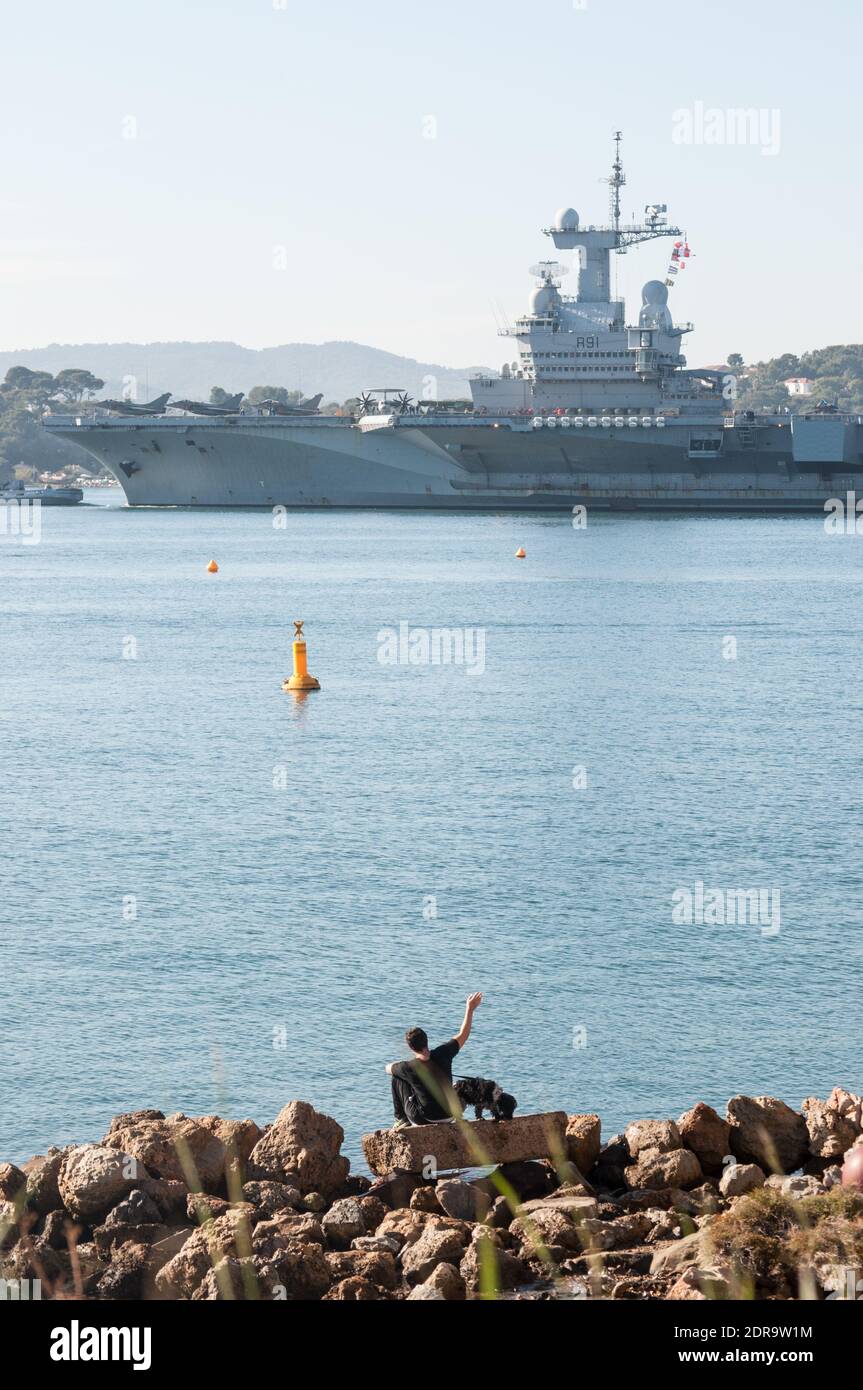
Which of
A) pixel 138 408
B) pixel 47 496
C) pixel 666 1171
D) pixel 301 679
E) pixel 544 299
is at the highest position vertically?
pixel 544 299

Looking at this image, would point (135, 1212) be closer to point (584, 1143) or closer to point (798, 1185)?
point (584, 1143)

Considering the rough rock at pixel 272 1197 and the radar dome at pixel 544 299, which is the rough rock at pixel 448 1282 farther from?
the radar dome at pixel 544 299

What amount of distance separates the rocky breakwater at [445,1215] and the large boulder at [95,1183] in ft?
0.04

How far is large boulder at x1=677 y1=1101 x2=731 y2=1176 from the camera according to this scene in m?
11.3

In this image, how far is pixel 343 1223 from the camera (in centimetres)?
1006

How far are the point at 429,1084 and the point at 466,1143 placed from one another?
41 cm

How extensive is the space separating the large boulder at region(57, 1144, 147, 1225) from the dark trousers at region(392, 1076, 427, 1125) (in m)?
1.68

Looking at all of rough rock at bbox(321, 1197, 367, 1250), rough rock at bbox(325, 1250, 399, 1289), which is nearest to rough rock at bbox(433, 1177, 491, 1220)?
rough rock at bbox(321, 1197, 367, 1250)

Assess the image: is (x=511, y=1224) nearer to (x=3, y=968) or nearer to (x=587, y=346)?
(x=3, y=968)

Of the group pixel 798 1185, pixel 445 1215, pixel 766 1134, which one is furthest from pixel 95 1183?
pixel 766 1134

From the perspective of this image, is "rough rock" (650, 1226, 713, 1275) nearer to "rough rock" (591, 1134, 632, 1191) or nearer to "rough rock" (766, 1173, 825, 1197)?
"rough rock" (766, 1173, 825, 1197)

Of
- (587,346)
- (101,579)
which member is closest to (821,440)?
(587,346)

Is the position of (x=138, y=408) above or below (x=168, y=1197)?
above
